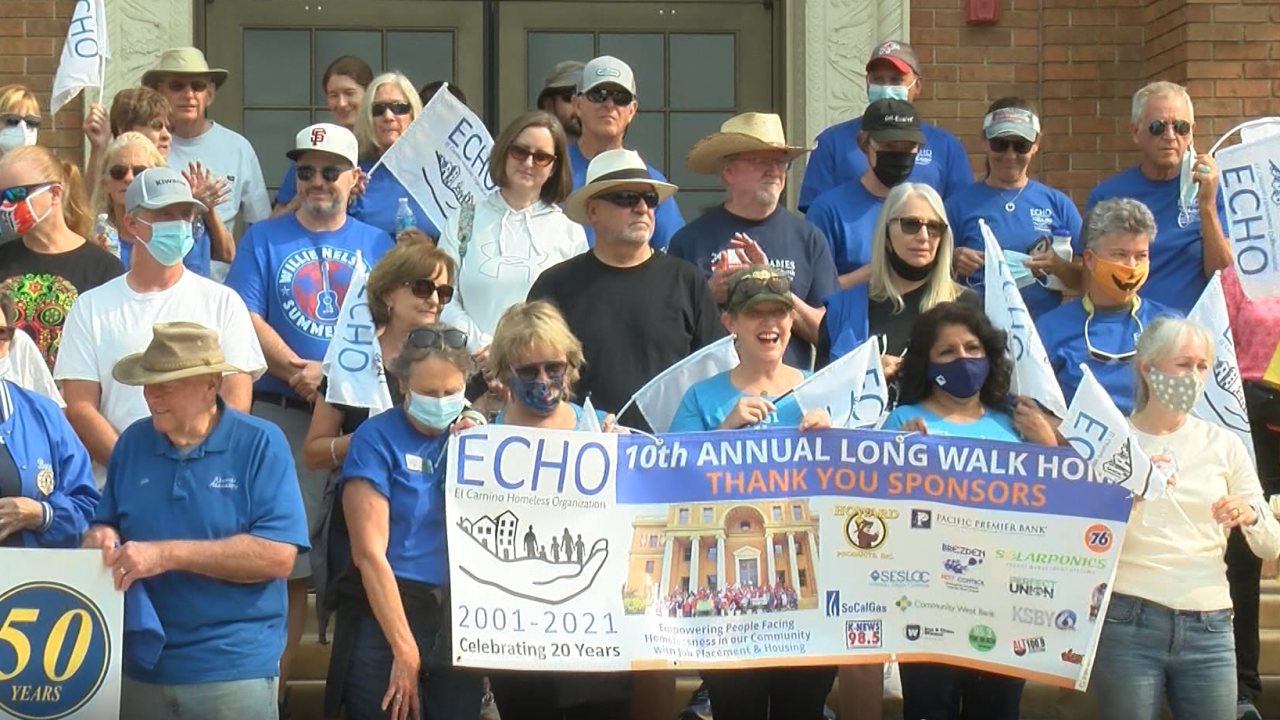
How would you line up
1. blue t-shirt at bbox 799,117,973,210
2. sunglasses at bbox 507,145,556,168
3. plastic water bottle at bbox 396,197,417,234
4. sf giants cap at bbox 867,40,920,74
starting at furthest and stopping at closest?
sf giants cap at bbox 867,40,920,74 < blue t-shirt at bbox 799,117,973,210 < plastic water bottle at bbox 396,197,417,234 < sunglasses at bbox 507,145,556,168

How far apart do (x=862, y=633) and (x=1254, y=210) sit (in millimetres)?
2714

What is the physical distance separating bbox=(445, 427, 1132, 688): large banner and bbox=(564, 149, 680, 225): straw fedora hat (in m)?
1.16

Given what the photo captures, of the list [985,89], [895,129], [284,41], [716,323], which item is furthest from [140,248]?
[985,89]

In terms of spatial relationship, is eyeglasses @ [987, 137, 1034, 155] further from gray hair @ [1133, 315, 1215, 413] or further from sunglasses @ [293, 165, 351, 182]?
sunglasses @ [293, 165, 351, 182]

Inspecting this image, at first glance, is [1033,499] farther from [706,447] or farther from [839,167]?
[839,167]

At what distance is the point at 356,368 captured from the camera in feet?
23.2

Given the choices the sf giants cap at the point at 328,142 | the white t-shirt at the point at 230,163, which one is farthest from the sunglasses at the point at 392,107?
the sf giants cap at the point at 328,142

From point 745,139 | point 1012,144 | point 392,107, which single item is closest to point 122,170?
point 392,107

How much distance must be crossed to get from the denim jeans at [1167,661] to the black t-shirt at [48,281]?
152 inches

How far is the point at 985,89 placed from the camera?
37.3 ft

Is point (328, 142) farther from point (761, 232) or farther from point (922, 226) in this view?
point (922, 226)

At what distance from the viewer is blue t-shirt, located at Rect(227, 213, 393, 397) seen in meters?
7.79

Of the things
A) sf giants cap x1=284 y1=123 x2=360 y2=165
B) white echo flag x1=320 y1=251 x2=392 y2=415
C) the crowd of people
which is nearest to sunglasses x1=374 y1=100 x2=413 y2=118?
the crowd of people

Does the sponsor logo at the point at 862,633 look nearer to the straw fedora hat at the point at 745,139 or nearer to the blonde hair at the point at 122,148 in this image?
the straw fedora hat at the point at 745,139
